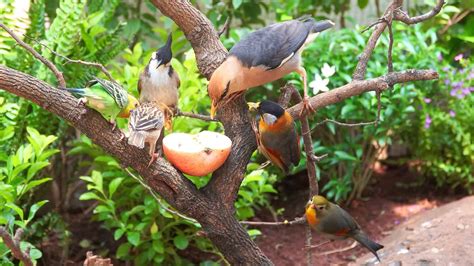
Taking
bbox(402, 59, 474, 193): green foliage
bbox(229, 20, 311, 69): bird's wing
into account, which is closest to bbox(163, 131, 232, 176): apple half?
bbox(229, 20, 311, 69): bird's wing

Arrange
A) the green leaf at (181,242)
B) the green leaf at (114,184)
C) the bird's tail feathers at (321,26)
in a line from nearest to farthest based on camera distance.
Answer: the bird's tail feathers at (321,26)
the green leaf at (114,184)
the green leaf at (181,242)

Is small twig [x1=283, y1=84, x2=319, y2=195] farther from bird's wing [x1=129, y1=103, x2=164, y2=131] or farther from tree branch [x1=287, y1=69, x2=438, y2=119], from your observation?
bird's wing [x1=129, y1=103, x2=164, y2=131]

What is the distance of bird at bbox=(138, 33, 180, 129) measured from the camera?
2.18 m

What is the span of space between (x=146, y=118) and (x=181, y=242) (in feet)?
4.42

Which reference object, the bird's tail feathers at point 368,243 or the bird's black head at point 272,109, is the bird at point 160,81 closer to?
the bird's black head at point 272,109

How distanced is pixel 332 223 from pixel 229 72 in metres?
0.66

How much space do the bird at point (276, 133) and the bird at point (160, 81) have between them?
28 centimetres

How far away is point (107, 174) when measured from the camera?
10.5 ft

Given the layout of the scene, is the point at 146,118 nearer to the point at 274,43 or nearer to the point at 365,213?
the point at 274,43

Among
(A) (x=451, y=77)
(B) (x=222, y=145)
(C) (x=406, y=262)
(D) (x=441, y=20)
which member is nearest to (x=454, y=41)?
(D) (x=441, y=20)

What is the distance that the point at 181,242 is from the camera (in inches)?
A: 125

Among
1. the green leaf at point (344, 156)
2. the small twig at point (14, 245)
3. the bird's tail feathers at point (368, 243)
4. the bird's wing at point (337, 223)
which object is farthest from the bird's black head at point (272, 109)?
the green leaf at point (344, 156)

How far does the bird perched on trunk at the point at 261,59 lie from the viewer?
6.92 feet

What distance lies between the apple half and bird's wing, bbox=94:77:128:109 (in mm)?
187
